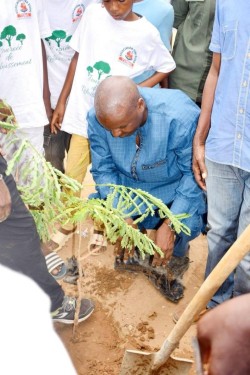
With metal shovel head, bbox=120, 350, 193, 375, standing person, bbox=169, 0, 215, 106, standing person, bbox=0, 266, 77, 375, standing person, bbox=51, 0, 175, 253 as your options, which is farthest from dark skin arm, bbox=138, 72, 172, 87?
standing person, bbox=0, 266, 77, 375

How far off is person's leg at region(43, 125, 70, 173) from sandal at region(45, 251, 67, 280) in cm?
85

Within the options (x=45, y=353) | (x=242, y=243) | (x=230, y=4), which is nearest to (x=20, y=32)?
(x=230, y=4)

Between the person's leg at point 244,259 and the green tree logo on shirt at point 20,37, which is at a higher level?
the green tree logo on shirt at point 20,37

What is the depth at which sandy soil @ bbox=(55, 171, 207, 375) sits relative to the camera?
3.18 meters

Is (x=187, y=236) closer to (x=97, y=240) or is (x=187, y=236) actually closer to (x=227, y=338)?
(x=97, y=240)

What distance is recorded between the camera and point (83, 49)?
3504mm

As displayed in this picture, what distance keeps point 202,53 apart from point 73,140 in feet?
3.76

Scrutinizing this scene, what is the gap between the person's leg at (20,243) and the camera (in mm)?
2678

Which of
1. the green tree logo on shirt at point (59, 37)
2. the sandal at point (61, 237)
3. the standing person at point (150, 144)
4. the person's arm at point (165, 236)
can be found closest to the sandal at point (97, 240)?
the sandal at point (61, 237)

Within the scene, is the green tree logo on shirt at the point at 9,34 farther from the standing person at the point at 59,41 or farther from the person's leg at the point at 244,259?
the person's leg at the point at 244,259

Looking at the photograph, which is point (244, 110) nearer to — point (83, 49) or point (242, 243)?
point (242, 243)

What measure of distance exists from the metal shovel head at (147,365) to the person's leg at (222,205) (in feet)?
2.42

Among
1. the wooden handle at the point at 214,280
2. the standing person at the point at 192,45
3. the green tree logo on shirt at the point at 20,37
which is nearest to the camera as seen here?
the wooden handle at the point at 214,280

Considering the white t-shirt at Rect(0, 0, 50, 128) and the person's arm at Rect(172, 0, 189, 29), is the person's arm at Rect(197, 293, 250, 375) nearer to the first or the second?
the white t-shirt at Rect(0, 0, 50, 128)
